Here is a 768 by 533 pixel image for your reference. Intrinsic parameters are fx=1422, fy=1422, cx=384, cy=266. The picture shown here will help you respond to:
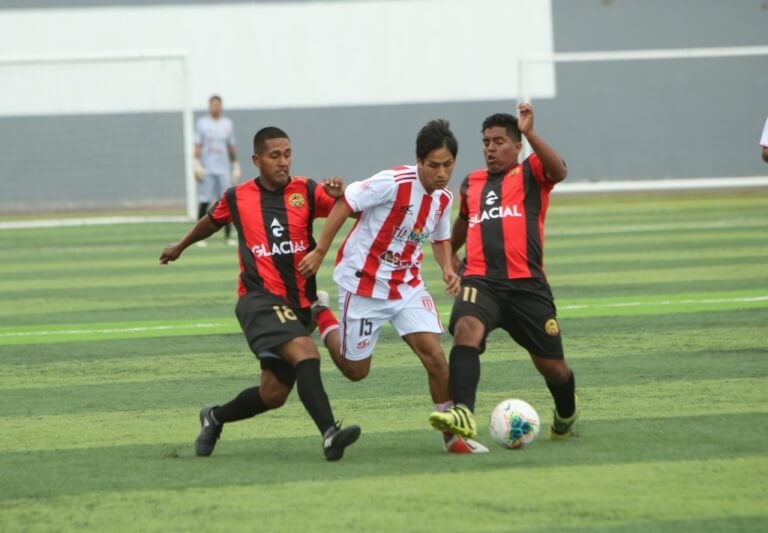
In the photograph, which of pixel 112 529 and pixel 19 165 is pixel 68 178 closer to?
pixel 19 165

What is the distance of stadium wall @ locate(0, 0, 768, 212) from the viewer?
31250 millimetres

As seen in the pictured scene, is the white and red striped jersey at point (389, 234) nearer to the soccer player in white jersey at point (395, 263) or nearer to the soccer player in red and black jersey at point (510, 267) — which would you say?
the soccer player in white jersey at point (395, 263)

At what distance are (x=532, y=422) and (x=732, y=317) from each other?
5.43m

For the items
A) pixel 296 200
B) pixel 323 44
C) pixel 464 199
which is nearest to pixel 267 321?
pixel 296 200

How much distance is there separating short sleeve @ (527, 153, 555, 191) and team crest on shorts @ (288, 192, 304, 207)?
1216mm

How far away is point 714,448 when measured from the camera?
22.1 feet

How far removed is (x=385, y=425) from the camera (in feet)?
25.3

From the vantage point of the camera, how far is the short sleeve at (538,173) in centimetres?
737

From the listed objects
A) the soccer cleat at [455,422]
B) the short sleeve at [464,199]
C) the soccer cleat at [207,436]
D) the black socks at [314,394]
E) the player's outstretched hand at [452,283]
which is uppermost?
the short sleeve at [464,199]

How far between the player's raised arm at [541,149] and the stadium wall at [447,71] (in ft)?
80.1

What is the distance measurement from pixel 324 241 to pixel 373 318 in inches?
22.4

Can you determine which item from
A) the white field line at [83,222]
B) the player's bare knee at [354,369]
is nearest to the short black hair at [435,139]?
the player's bare knee at [354,369]

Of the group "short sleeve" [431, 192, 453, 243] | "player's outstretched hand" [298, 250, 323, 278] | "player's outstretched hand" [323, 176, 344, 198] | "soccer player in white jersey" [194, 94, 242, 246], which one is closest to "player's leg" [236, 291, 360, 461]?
"player's outstretched hand" [298, 250, 323, 278]

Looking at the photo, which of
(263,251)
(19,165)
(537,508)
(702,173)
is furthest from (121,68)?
(537,508)
